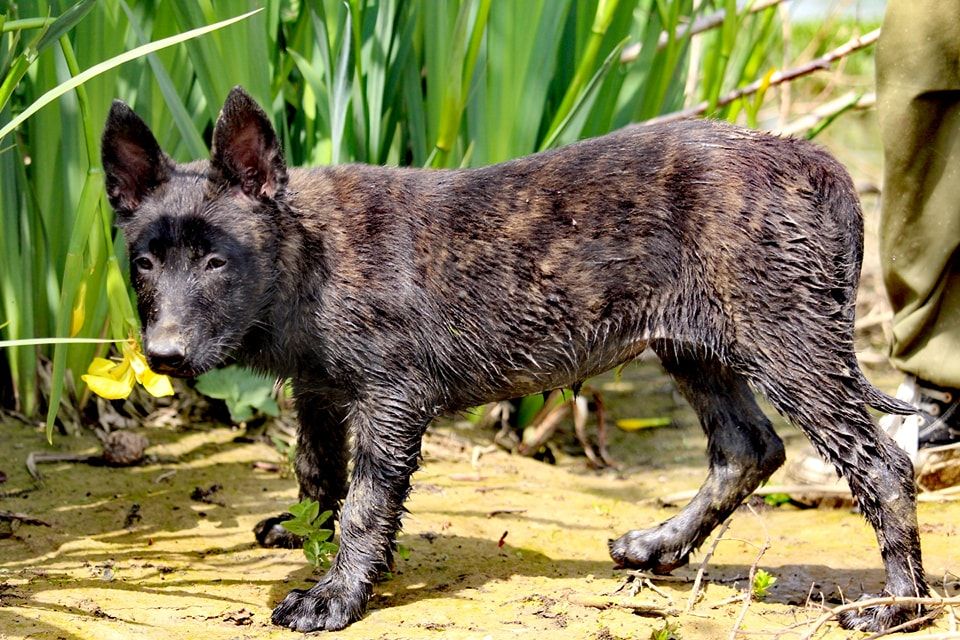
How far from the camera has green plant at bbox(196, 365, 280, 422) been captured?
4.65m

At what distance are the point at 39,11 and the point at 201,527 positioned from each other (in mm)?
1834

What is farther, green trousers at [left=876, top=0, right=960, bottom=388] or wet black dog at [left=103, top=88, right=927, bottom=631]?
green trousers at [left=876, top=0, right=960, bottom=388]

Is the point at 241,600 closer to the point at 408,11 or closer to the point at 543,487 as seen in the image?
the point at 543,487

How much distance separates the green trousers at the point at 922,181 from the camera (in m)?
3.95

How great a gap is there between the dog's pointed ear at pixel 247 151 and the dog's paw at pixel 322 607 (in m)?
1.20

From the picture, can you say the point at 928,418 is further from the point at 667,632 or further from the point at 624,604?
the point at 667,632

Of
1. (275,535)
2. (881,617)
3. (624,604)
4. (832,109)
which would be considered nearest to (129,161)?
(275,535)

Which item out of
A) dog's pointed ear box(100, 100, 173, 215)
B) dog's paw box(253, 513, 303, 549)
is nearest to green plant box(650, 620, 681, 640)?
dog's paw box(253, 513, 303, 549)

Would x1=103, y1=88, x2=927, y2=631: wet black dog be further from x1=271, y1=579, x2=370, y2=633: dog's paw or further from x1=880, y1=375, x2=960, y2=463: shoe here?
x1=880, y1=375, x2=960, y2=463: shoe

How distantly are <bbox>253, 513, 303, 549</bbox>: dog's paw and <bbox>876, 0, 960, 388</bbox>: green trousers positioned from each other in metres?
2.43

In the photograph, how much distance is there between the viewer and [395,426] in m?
3.46

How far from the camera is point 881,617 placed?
3.30 meters

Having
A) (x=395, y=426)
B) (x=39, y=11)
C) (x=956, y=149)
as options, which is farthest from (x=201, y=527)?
(x=956, y=149)

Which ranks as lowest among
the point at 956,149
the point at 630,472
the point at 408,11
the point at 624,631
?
the point at 630,472
